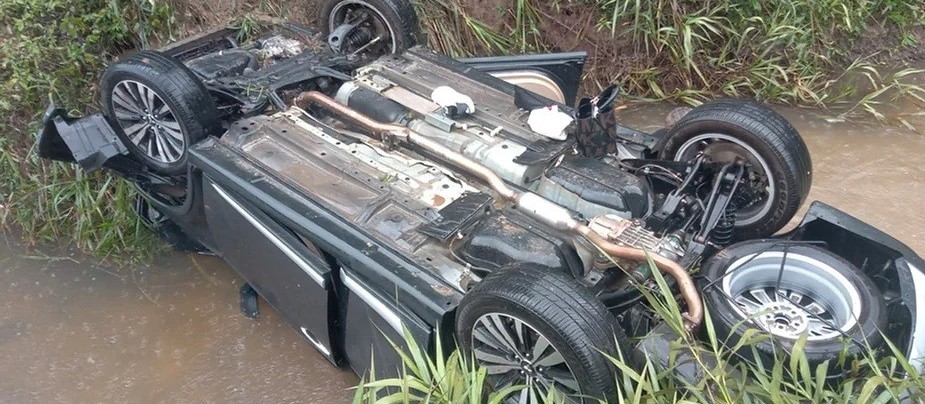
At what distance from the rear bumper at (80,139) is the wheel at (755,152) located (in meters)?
2.60

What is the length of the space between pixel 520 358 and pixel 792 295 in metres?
1.00

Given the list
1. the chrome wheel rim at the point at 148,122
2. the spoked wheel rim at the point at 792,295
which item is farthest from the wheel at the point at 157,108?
the spoked wheel rim at the point at 792,295

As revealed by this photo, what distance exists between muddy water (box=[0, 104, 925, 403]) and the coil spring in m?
1.54

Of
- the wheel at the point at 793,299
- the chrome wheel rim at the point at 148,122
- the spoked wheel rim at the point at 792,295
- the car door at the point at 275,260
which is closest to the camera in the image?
the wheel at the point at 793,299

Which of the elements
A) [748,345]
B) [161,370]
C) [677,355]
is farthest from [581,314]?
[161,370]

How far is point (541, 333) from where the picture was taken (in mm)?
2293

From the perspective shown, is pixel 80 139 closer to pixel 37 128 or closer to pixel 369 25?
pixel 37 128

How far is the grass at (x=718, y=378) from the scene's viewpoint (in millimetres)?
2197

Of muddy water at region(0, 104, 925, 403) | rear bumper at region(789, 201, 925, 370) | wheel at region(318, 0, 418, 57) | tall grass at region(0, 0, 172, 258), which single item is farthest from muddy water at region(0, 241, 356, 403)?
rear bumper at region(789, 201, 925, 370)

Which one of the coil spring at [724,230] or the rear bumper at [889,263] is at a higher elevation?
the rear bumper at [889,263]

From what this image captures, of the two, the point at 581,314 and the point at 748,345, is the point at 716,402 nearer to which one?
the point at 748,345

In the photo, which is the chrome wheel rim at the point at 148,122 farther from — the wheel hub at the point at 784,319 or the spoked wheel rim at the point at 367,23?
the wheel hub at the point at 784,319

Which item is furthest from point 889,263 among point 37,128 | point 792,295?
point 37,128

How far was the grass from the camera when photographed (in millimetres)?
2197
